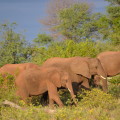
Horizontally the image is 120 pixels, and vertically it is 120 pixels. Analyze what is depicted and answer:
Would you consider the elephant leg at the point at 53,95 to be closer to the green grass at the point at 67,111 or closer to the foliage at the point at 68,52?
the green grass at the point at 67,111

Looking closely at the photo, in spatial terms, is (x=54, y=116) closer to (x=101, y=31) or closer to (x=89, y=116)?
(x=89, y=116)

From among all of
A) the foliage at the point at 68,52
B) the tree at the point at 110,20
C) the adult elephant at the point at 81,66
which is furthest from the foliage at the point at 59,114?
the tree at the point at 110,20

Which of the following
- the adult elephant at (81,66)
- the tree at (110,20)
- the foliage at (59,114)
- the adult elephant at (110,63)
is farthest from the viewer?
the tree at (110,20)

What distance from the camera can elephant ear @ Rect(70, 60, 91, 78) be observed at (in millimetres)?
12664

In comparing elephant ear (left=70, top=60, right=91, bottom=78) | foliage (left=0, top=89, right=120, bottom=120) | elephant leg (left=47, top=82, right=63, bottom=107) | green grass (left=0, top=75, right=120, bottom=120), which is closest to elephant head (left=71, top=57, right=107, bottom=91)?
elephant ear (left=70, top=60, right=91, bottom=78)

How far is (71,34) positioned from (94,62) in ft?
75.2

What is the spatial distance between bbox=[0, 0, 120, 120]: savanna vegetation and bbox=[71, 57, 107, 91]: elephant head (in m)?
0.81

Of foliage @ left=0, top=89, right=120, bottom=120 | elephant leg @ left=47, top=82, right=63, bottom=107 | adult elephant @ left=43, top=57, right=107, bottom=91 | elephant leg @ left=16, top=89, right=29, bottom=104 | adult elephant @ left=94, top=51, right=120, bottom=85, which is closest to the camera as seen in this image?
foliage @ left=0, top=89, right=120, bottom=120

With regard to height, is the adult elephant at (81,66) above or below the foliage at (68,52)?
above

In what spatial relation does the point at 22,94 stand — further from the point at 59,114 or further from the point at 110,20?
the point at 110,20

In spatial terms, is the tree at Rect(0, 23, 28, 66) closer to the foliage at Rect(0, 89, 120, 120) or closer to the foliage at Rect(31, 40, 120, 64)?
the foliage at Rect(31, 40, 120, 64)

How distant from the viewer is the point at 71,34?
118 feet

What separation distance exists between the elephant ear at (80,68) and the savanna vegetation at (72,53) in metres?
0.86

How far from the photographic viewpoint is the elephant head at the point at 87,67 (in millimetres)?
12703
